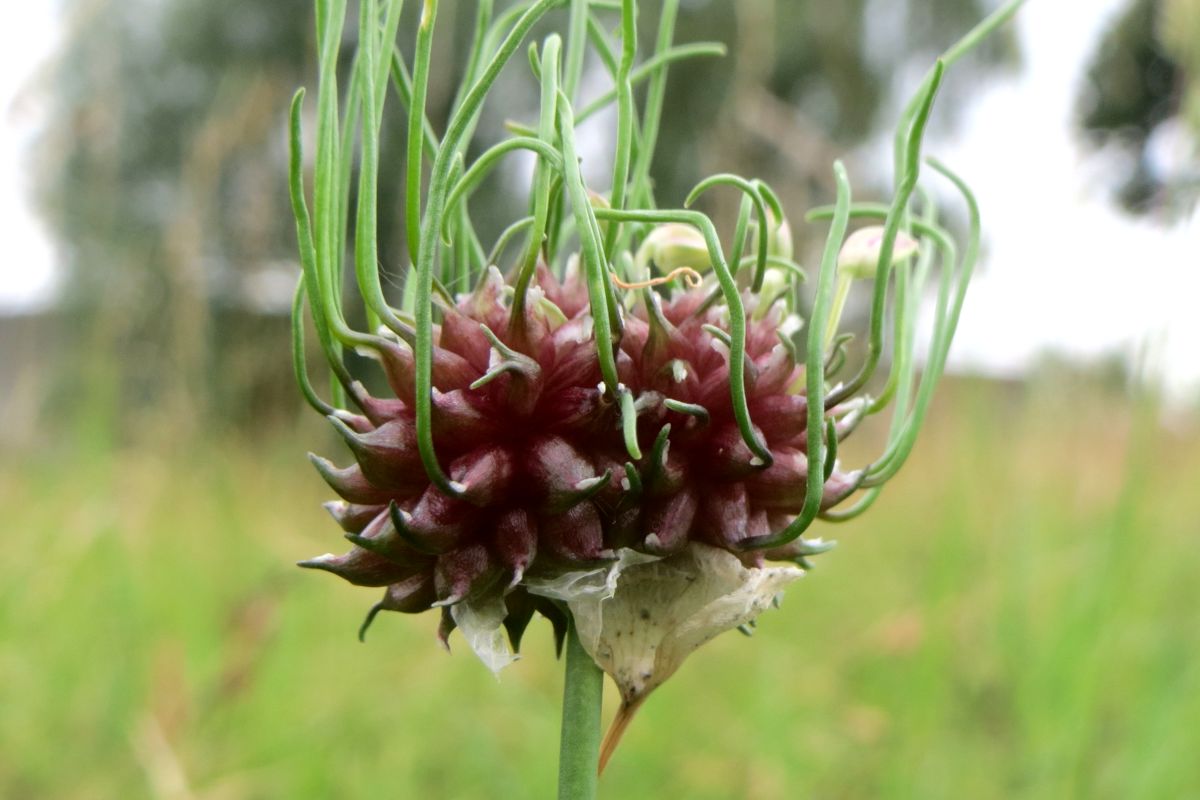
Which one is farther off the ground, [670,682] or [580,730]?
[580,730]

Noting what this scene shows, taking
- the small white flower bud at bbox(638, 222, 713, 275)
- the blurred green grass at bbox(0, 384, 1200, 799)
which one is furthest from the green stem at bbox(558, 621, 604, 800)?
the blurred green grass at bbox(0, 384, 1200, 799)

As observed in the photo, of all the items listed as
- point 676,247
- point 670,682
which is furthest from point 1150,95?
point 676,247

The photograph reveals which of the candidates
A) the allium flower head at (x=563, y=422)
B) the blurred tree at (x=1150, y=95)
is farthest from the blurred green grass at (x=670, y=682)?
the allium flower head at (x=563, y=422)

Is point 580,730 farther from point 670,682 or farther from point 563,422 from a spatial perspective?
point 670,682

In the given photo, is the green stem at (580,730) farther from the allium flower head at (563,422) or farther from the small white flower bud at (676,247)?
the small white flower bud at (676,247)

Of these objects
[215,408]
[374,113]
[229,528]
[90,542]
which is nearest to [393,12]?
[374,113]

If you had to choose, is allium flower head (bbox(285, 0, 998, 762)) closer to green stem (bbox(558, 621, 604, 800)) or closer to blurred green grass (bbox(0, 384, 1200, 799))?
green stem (bbox(558, 621, 604, 800))
